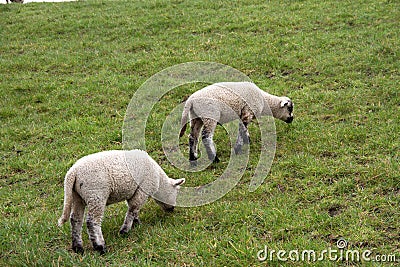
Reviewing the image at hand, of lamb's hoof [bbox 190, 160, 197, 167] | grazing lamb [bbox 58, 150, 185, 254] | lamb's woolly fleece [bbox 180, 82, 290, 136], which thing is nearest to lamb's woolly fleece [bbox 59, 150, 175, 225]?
grazing lamb [bbox 58, 150, 185, 254]

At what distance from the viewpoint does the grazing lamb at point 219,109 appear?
800cm

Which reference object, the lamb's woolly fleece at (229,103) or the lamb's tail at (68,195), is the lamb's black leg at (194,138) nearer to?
the lamb's woolly fleece at (229,103)

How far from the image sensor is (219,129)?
380 inches

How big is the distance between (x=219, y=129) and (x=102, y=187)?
446 cm

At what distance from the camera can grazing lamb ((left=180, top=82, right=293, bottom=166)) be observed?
8.00 meters

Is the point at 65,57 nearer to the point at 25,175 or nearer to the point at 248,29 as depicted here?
the point at 248,29

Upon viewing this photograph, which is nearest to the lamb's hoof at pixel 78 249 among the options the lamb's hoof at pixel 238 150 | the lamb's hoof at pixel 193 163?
the lamb's hoof at pixel 193 163

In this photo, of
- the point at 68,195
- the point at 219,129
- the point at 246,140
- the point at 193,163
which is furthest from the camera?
the point at 219,129

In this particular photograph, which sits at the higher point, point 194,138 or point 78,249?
point 194,138

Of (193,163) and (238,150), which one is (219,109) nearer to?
(238,150)

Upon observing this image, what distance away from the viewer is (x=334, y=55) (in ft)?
41.0

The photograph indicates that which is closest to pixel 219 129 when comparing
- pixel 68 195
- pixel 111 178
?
pixel 111 178

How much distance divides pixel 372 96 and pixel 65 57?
9.42 m

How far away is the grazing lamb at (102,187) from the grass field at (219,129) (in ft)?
0.84
